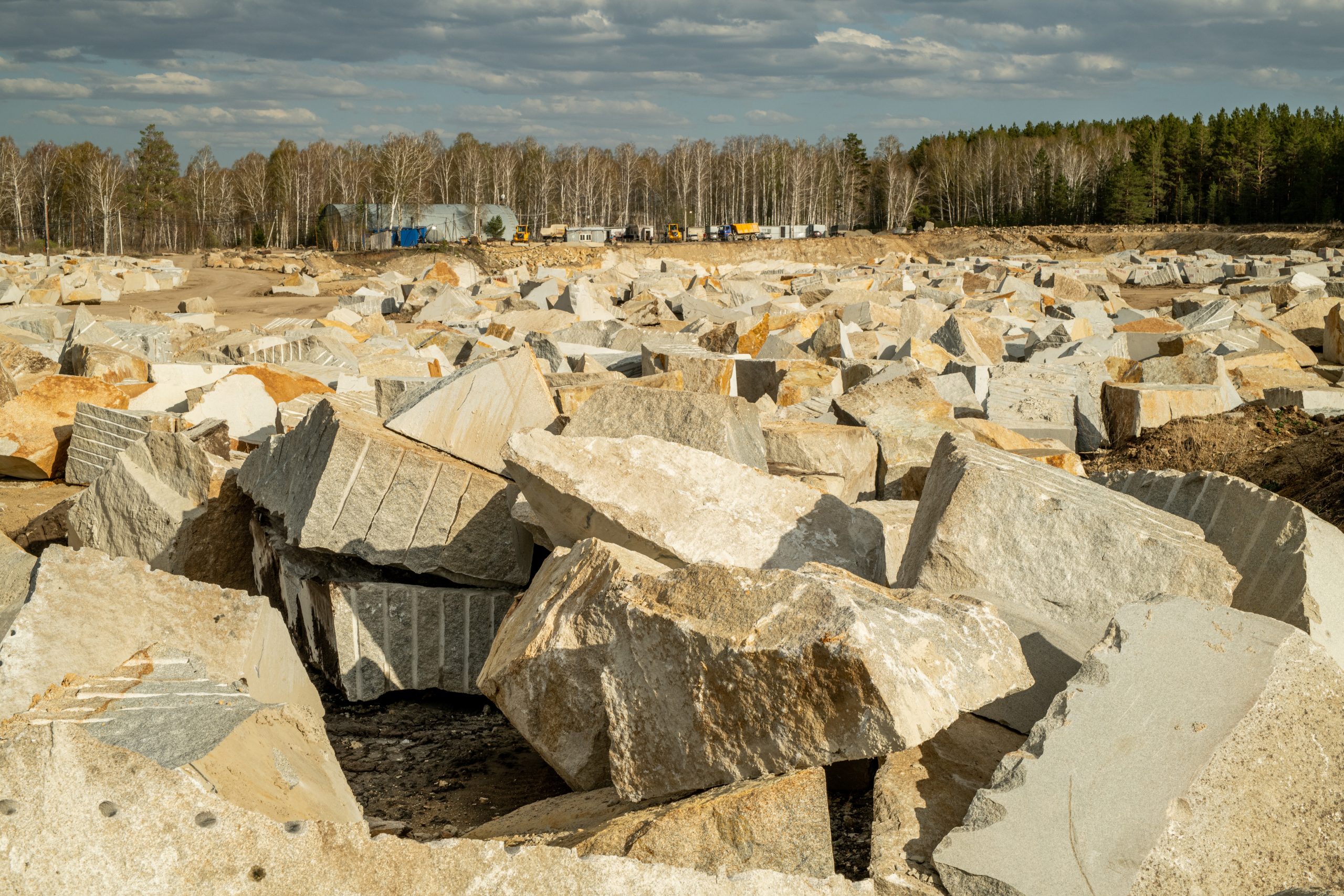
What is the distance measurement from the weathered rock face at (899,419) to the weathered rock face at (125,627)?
2949 mm

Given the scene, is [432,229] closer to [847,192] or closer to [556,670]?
[847,192]

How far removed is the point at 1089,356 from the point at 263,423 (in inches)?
245

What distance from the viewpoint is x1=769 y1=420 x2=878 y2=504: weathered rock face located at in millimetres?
4680

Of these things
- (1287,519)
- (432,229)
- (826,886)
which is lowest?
(826,886)

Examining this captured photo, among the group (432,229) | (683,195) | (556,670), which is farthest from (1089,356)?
(683,195)

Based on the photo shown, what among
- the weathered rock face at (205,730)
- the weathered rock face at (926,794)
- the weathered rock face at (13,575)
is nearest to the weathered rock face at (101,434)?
the weathered rock face at (13,575)

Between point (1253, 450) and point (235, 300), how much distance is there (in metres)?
24.3

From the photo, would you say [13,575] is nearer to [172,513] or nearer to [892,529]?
[172,513]

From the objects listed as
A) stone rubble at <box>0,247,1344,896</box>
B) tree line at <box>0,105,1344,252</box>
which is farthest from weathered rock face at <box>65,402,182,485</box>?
tree line at <box>0,105,1344,252</box>

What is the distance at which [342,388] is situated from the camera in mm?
6574

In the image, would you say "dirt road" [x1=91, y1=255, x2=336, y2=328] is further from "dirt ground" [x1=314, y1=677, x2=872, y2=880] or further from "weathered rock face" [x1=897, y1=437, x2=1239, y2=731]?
"weathered rock face" [x1=897, y1=437, x2=1239, y2=731]

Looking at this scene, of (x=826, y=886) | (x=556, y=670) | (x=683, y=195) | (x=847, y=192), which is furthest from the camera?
(x=847, y=192)

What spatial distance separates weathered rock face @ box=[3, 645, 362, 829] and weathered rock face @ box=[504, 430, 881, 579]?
1081 millimetres

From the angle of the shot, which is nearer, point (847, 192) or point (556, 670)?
point (556, 670)
